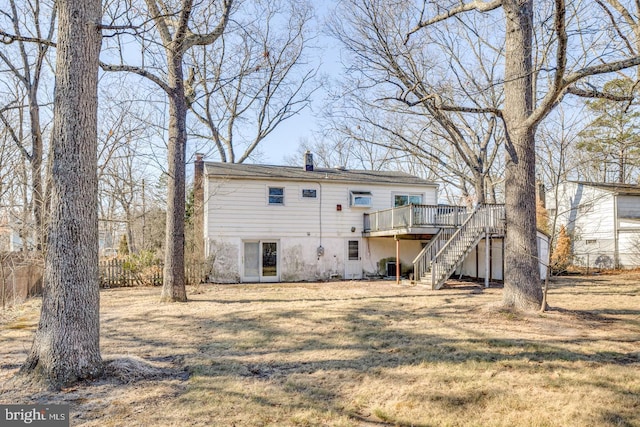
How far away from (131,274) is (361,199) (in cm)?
1046

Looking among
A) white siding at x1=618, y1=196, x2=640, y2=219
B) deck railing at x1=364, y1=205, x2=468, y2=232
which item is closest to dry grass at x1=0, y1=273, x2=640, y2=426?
deck railing at x1=364, y1=205, x2=468, y2=232

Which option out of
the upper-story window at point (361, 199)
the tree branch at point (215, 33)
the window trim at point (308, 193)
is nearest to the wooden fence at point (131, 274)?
the window trim at point (308, 193)

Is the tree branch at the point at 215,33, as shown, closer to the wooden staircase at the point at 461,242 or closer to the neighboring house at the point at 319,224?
the neighboring house at the point at 319,224

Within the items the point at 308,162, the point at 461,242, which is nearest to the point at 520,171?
the point at 461,242

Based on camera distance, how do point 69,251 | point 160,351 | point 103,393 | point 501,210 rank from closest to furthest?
point 103,393, point 69,251, point 160,351, point 501,210

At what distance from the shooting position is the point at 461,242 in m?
14.9

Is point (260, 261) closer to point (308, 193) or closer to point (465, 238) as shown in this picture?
point (308, 193)

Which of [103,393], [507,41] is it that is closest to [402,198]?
[507,41]

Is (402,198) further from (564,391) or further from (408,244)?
(564,391)

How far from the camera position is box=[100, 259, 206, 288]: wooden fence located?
1575cm

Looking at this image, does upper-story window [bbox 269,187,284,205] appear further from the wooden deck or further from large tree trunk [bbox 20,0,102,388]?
large tree trunk [bbox 20,0,102,388]

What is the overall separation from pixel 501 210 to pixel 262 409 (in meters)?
13.0

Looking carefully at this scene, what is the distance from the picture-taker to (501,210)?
14.8 metres

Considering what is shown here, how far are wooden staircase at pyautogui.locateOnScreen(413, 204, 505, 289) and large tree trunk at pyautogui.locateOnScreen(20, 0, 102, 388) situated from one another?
11242mm
